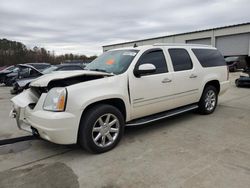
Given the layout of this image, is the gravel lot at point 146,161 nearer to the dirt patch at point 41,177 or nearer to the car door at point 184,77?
the dirt patch at point 41,177

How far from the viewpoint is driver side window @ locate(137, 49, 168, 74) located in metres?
4.26

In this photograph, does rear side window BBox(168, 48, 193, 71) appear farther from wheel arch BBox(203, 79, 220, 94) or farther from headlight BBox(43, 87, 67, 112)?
headlight BBox(43, 87, 67, 112)

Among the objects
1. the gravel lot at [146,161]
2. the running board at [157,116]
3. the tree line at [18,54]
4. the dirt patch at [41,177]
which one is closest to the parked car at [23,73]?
the gravel lot at [146,161]

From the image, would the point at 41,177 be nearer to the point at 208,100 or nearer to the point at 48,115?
the point at 48,115

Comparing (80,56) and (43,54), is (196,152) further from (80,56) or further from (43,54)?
(80,56)

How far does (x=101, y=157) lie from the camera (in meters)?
3.46

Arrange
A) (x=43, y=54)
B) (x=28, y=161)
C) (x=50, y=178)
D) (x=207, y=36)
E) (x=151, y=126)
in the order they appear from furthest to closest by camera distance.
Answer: (x=43, y=54) < (x=207, y=36) < (x=151, y=126) < (x=28, y=161) < (x=50, y=178)

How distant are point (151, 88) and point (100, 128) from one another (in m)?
1.27

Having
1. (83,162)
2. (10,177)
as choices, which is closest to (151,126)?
(83,162)

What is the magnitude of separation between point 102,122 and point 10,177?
4.83 ft

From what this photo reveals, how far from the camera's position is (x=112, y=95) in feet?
11.8

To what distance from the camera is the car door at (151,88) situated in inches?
156

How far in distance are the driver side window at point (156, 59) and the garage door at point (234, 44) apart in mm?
24969

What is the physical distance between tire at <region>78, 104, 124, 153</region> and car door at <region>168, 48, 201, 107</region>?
163 cm
